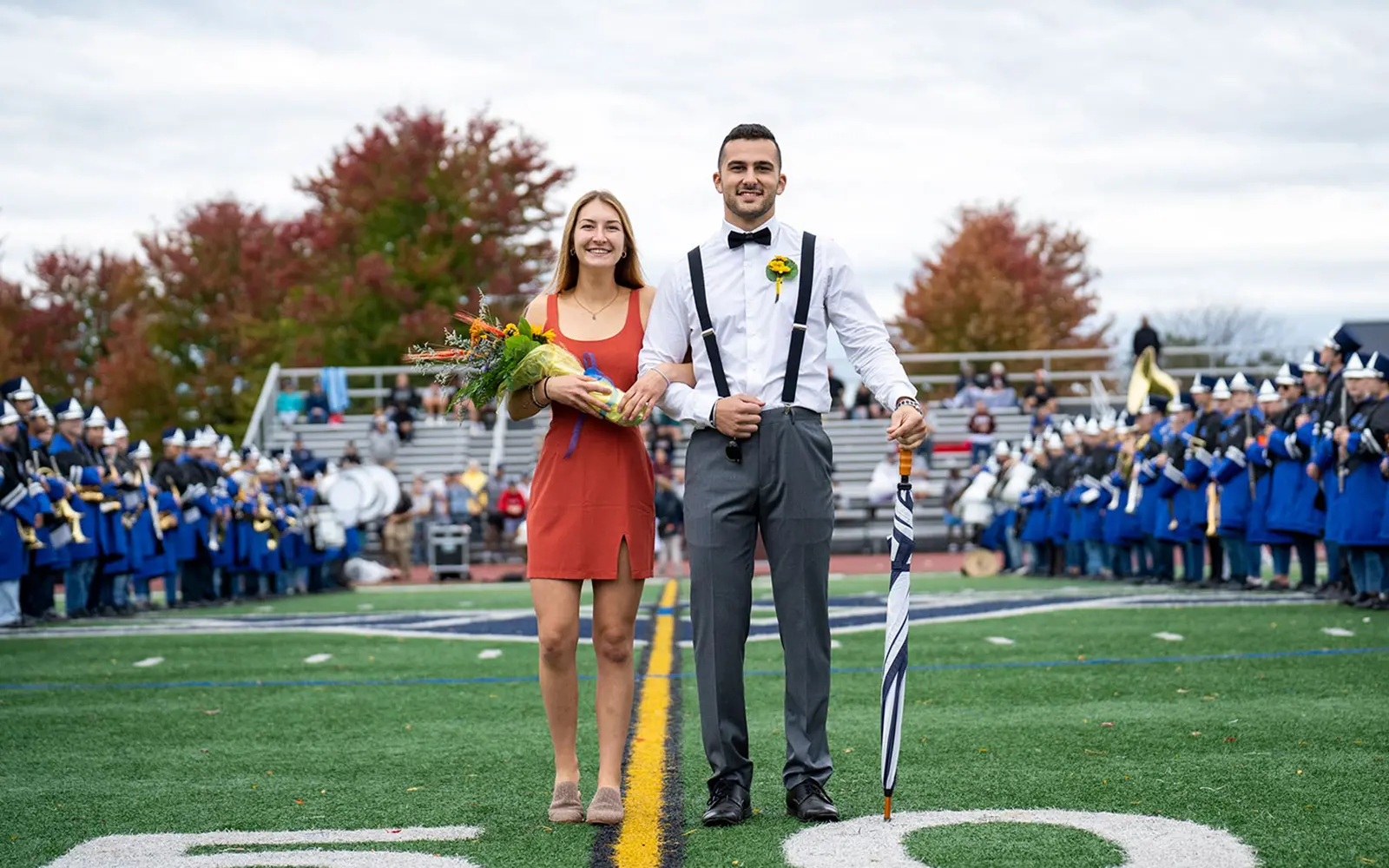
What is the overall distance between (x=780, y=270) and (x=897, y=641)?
1.13m

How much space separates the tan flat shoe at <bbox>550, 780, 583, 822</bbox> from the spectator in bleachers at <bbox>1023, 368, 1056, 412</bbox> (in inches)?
1120

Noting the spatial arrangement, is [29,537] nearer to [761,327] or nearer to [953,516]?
[761,327]

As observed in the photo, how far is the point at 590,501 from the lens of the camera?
201 inches

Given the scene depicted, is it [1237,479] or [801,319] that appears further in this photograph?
[1237,479]

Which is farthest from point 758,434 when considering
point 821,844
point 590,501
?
point 821,844

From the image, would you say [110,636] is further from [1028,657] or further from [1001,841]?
[1001,841]

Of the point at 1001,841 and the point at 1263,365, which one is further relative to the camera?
the point at 1263,365

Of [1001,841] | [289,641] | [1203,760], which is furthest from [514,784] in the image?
[289,641]

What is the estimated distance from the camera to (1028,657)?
941 centimetres

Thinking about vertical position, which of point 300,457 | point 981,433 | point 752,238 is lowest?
point 300,457

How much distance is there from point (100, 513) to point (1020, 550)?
1442cm

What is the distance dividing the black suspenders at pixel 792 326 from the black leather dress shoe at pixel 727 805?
3.67 ft

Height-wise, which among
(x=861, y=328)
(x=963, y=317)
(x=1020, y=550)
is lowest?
(x=1020, y=550)

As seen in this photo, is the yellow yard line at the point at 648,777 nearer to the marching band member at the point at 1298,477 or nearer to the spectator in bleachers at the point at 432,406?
the marching band member at the point at 1298,477
